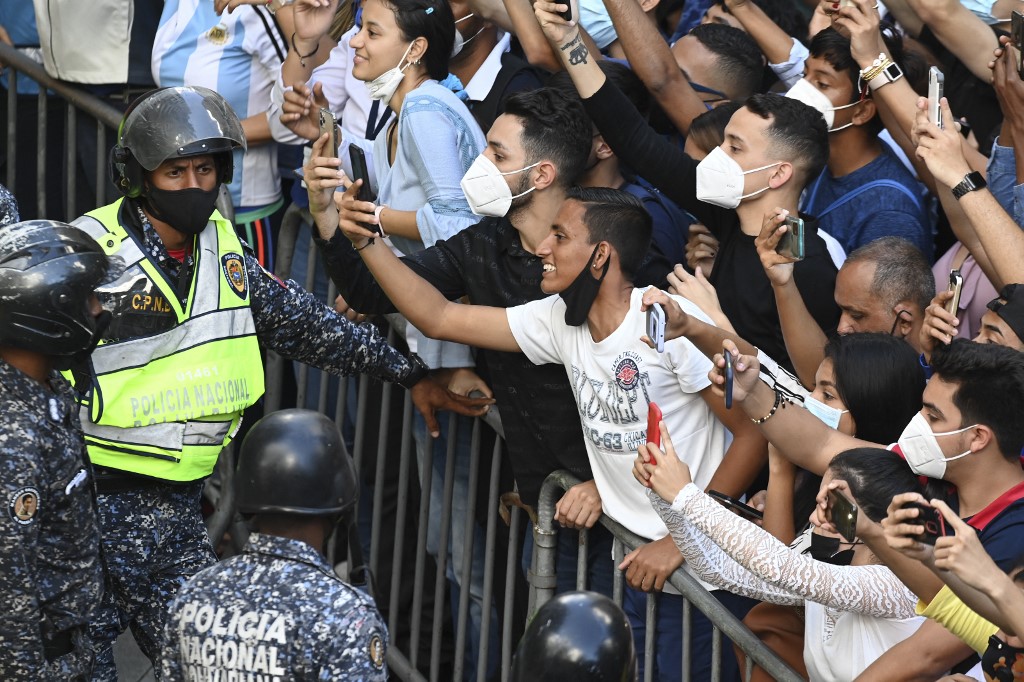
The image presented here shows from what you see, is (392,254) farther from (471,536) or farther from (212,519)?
(212,519)

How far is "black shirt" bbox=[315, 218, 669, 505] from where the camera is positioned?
4.71 metres

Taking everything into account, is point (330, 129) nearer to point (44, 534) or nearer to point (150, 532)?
point (150, 532)

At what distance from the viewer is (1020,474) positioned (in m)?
3.59

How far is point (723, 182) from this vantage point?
15.5 ft

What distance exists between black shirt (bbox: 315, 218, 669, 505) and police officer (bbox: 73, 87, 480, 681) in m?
0.44

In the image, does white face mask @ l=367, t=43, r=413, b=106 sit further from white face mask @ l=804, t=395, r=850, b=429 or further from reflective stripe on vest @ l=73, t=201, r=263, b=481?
white face mask @ l=804, t=395, r=850, b=429

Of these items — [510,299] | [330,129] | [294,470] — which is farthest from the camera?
[510,299]

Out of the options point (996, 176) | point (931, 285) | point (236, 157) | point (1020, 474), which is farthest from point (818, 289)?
point (236, 157)

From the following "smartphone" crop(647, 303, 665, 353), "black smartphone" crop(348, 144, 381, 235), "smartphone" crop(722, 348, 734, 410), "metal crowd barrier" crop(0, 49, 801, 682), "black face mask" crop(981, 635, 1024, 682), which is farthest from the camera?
"metal crowd barrier" crop(0, 49, 801, 682)

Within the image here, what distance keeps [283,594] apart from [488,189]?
2.07m

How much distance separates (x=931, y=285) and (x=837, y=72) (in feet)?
3.48

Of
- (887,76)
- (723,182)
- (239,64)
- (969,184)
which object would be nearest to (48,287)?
(723,182)

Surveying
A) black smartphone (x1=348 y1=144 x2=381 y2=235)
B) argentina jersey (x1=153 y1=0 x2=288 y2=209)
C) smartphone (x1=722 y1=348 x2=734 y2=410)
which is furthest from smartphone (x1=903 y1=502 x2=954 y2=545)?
argentina jersey (x1=153 y1=0 x2=288 y2=209)

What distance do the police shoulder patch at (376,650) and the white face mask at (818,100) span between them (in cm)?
271
